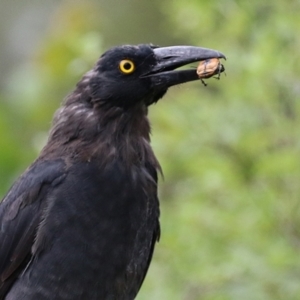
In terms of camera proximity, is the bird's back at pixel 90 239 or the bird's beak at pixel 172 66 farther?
the bird's beak at pixel 172 66

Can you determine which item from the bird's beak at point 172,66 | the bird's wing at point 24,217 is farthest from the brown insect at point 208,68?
the bird's wing at point 24,217

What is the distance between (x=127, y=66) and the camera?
5344 mm

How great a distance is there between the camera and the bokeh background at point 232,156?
639 centimetres

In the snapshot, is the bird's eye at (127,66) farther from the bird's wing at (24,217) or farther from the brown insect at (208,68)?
the bird's wing at (24,217)

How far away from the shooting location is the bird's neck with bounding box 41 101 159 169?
5.35 meters

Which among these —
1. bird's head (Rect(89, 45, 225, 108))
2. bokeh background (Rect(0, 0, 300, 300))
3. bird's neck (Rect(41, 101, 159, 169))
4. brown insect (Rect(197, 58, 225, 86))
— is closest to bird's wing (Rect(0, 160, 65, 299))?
bird's neck (Rect(41, 101, 159, 169))

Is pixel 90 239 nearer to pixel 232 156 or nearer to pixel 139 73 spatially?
pixel 139 73

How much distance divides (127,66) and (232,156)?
1832mm

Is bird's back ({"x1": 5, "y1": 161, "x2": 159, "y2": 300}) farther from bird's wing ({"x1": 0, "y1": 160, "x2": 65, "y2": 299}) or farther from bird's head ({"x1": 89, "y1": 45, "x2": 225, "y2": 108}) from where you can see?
bird's head ({"x1": 89, "y1": 45, "x2": 225, "y2": 108})

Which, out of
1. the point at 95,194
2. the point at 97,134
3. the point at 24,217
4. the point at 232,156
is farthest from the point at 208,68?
the point at 232,156

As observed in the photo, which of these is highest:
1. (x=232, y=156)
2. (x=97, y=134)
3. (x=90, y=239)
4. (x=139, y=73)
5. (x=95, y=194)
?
(x=232, y=156)

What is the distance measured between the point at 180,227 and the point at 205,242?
0.89ft

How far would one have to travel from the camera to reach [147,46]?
17.5 feet

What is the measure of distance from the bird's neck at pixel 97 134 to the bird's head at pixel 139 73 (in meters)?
0.08
